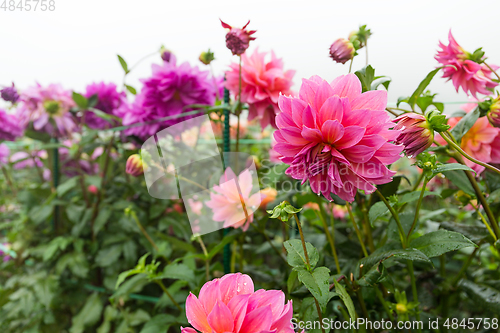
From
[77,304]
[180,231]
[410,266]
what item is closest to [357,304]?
[410,266]

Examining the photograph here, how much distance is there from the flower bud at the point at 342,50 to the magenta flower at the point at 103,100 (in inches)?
26.0

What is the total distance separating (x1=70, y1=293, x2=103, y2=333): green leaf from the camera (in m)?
0.72

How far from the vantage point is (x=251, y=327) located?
0.27 meters

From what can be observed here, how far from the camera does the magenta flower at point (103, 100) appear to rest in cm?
89

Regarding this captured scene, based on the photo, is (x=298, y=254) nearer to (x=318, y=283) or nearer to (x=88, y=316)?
(x=318, y=283)

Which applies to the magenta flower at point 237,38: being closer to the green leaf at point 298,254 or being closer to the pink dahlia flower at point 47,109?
the green leaf at point 298,254

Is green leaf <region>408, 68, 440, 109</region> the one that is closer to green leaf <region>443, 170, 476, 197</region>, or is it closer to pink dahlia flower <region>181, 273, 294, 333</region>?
green leaf <region>443, 170, 476, 197</region>

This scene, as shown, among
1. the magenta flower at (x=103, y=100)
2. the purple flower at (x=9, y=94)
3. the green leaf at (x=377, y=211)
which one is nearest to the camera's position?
the green leaf at (x=377, y=211)

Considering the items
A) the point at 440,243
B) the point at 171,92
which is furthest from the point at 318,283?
the point at 171,92

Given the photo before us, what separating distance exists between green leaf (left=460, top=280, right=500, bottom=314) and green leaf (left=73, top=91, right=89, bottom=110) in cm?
88

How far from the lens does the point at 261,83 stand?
516mm

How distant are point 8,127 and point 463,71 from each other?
3.64ft

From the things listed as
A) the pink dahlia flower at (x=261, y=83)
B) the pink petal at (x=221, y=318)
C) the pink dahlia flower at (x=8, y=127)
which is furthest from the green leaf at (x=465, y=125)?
the pink dahlia flower at (x=8, y=127)

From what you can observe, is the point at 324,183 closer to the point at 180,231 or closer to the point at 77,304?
the point at 180,231
